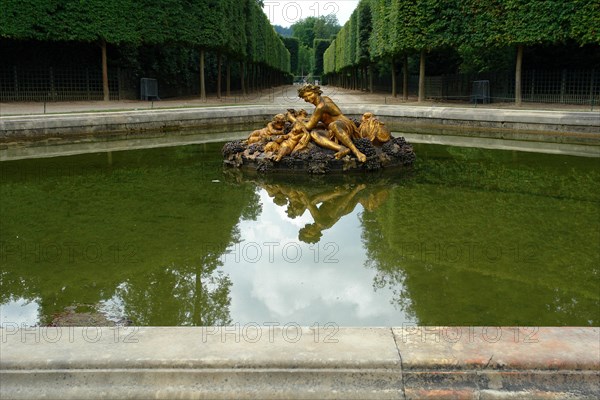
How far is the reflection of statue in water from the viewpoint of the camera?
6781 mm

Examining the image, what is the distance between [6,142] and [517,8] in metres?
18.7

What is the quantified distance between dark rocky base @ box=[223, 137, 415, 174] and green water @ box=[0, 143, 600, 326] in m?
0.38

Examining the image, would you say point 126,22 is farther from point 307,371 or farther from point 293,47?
point 293,47

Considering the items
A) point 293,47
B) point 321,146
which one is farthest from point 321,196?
point 293,47

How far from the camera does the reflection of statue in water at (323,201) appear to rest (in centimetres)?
678

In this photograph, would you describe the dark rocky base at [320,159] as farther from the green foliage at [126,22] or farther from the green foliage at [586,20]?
the green foliage at [126,22]

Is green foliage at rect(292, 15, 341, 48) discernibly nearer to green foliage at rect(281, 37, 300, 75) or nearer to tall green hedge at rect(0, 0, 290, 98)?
green foliage at rect(281, 37, 300, 75)

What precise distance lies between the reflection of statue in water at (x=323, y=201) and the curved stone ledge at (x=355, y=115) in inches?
348

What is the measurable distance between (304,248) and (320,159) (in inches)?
175

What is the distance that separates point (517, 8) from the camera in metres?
22.3

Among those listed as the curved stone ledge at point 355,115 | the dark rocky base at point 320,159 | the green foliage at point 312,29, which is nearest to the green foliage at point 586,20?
the curved stone ledge at point 355,115

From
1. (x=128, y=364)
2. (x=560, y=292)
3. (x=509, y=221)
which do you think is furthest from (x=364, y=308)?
(x=509, y=221)

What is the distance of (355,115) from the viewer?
2130cm

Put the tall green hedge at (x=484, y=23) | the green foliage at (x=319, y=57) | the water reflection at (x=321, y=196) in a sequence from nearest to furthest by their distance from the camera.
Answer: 1. the water reflection at (x=321, y=196)
2. the tall green hedge at (x=484, y=23)
3. the green foliage at (x=319, y=57)
